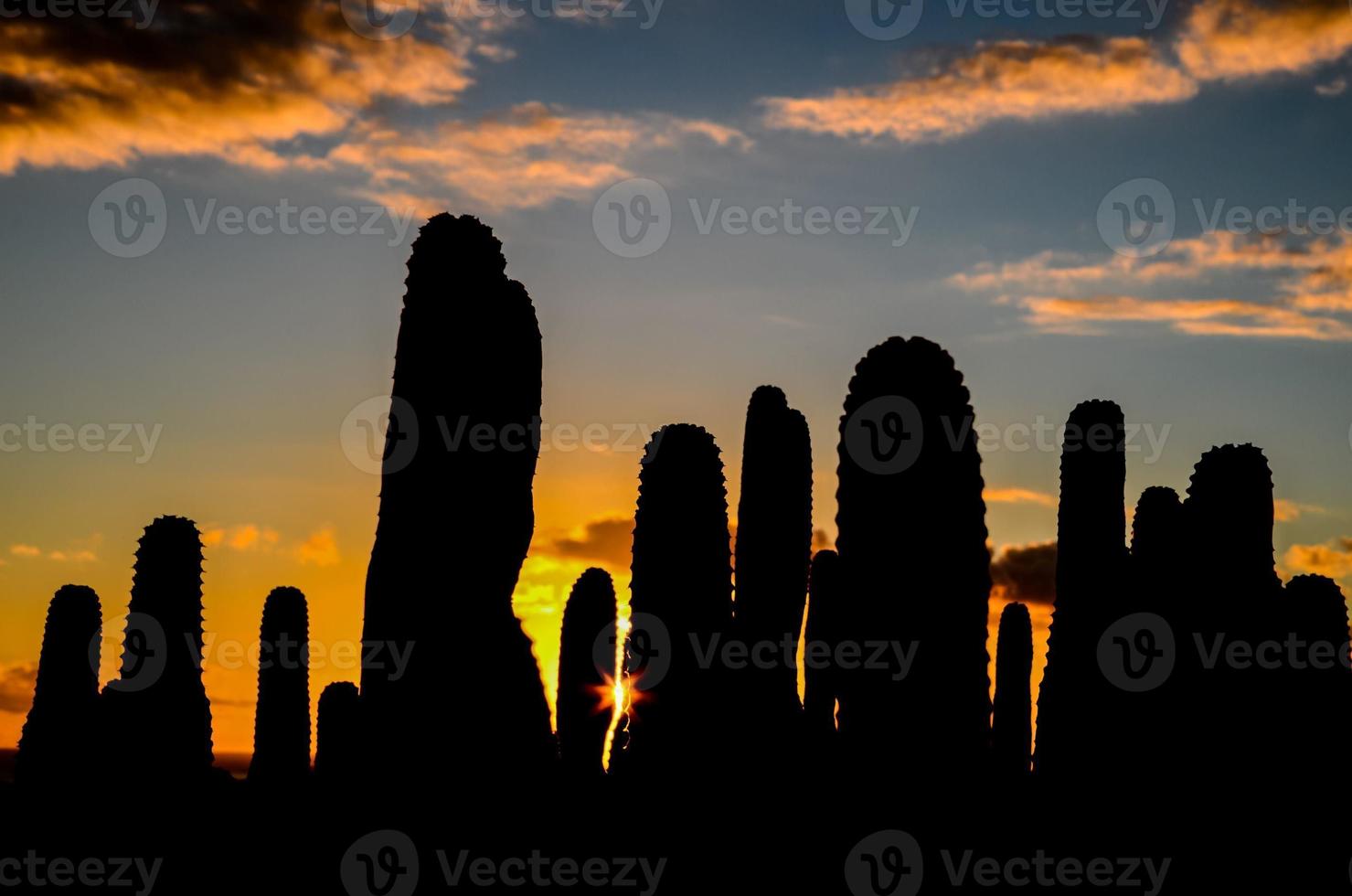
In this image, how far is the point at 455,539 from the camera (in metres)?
14.0

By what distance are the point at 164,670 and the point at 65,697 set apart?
9.20 ft

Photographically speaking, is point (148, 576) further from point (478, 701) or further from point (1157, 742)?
point (1157, 742)

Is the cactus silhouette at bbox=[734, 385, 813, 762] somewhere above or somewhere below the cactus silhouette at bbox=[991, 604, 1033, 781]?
above

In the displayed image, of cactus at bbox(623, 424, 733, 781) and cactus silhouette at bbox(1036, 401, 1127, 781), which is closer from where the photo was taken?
cactus at bbox(623, 424, 733, 781)

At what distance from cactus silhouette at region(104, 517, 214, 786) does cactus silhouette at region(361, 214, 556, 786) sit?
9048 millimetres

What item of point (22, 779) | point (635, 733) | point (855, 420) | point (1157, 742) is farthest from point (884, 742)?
point (22, 779)

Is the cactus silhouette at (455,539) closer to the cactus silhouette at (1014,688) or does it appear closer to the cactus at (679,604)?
the cactus at (679,604)

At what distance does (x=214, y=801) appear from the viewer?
20969 millimetres

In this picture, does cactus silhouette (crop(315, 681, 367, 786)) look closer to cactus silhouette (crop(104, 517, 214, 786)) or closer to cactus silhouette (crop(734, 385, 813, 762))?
cactus silhouette (crop(104, 517, 214, 786))

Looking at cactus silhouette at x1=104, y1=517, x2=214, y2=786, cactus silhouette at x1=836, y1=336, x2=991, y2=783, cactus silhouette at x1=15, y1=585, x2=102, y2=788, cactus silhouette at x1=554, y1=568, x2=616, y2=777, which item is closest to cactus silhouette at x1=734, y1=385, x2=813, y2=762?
cactus silhouette at x1=554, y1=568, x2=616, y2=777

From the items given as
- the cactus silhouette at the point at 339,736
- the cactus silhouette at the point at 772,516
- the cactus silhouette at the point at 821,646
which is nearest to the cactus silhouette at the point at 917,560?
the cactus silhouette at the point at 339,736

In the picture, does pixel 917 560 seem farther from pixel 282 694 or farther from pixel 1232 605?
pixel 282 694

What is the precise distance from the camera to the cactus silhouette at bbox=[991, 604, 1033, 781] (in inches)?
1067

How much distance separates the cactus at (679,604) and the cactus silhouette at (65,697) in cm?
1122
